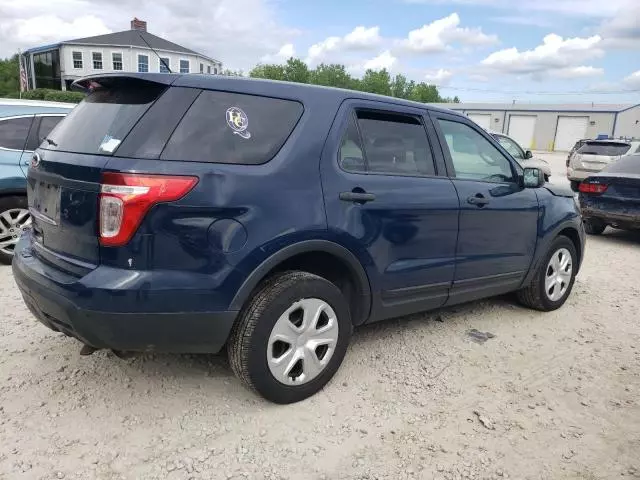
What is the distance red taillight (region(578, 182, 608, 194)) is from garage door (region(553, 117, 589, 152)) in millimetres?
42966

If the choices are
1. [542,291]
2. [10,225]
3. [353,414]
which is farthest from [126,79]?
[542,291]

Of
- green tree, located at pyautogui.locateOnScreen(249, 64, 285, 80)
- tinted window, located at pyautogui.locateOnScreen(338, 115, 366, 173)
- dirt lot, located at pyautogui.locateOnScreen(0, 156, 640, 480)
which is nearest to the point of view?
dirt lot, located at pyautogui.locateOnScreen(0, 156, 640, 480)

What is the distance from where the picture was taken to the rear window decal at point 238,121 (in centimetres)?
288

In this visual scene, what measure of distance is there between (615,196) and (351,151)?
644 centimetres

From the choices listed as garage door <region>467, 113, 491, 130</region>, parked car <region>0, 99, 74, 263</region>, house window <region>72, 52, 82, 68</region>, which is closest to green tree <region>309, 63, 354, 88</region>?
garage door <region>467, 113, 491, 130</region>

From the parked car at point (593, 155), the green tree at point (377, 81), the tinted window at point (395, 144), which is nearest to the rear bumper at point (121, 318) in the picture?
the tinted window at point (395, 144)

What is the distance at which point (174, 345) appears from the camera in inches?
110

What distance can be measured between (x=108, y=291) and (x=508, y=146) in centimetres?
1126

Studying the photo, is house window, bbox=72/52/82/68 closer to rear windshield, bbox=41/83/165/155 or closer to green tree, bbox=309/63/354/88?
green tree, bbox=309/63/354/88

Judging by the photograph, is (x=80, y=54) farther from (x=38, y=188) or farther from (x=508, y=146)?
(x=38, y=188)

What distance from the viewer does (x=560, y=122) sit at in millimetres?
48406

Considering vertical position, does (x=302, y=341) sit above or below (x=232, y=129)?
below

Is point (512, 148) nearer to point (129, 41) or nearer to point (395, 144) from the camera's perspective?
point (395, 144)

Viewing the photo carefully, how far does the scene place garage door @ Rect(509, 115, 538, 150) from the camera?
165 ft
